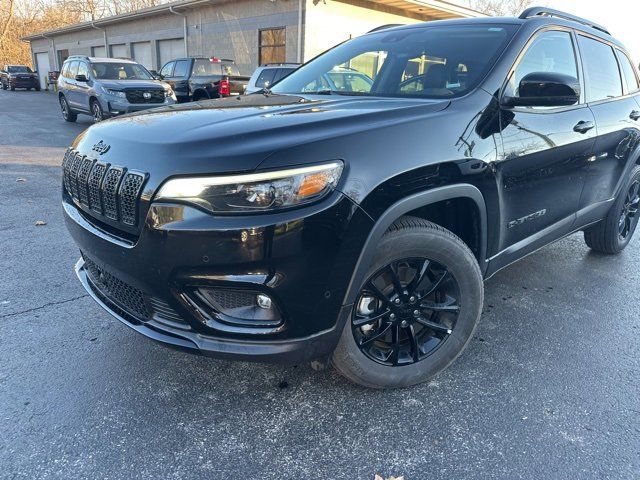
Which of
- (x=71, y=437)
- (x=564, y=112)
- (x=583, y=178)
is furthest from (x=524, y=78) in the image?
(x=71, y=437)

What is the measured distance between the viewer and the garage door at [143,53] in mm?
24594

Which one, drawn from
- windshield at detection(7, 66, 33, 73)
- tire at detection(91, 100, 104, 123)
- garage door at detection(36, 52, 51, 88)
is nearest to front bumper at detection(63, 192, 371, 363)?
tire at detection(91, 100, 104, 123)

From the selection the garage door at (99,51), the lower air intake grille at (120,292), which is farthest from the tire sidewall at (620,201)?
the garage door at (99,51)

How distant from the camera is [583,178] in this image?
10.7ft

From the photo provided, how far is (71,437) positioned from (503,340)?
2429 millimetres

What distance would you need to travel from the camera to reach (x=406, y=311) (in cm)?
223

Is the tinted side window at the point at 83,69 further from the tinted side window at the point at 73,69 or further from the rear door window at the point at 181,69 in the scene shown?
the rear door window at the point at 181,69

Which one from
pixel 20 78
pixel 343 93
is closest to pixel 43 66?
pixel 20 78

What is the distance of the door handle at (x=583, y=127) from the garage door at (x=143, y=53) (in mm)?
25350

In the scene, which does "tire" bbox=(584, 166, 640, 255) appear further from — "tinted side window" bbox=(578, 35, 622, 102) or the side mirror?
the side mirror

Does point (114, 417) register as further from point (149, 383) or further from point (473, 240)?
point (473, 240)

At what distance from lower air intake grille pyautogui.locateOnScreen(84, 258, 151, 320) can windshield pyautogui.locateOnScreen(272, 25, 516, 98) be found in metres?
1.78

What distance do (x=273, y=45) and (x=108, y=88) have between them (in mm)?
8315

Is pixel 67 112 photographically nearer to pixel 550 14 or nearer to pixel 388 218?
pixel 550 14
